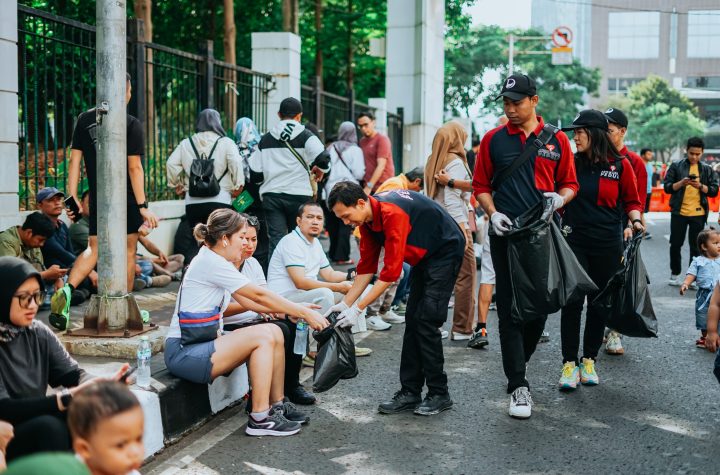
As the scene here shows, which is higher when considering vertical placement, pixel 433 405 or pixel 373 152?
pixel 373 152

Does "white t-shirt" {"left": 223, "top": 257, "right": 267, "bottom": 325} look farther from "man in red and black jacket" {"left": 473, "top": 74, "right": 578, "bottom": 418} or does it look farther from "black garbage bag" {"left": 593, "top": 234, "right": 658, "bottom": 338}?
"black garbage bag" {"left": 593, "top": 234, "right": 658, "bottom": 338}

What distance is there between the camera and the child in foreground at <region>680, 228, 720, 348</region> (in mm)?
7777

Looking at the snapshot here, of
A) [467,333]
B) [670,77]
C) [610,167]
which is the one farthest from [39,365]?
[670,77]

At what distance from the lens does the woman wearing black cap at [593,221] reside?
6.34 meters

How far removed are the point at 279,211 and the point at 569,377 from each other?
13.1ft

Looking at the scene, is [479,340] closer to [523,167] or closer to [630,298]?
[630,298]

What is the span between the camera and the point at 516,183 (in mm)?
5816

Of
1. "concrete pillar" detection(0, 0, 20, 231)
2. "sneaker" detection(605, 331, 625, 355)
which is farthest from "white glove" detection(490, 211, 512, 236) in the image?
"concrete pillar" detection(0, 0, 20, 231)

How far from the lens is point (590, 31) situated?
356ft

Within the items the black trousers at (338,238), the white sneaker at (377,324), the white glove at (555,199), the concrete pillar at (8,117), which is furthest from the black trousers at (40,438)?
the black trousers at (338,238)

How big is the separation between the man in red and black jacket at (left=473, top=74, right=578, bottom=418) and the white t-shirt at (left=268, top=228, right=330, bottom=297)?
5.15ft

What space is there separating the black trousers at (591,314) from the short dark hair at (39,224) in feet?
14.6

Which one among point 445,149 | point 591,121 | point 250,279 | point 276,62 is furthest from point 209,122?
point 276,62

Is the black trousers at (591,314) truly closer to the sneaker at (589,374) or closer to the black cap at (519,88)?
the sneaker at (589,374)
